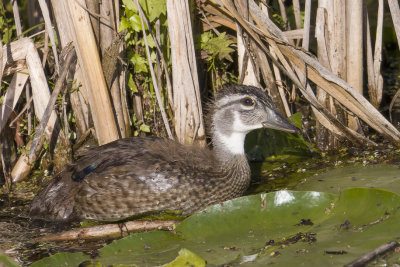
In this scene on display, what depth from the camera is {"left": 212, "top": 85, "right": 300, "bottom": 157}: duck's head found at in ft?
21.4

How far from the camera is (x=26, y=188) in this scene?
7.20m

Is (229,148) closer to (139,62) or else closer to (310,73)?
(310,73)

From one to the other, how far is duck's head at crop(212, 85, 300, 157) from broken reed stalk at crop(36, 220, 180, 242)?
1.27 m

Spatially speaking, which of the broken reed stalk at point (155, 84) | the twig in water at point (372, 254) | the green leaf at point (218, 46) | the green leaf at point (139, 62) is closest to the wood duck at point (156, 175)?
the broken reed stalk at point (155, 84)

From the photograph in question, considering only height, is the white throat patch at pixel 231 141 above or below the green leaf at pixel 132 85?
below

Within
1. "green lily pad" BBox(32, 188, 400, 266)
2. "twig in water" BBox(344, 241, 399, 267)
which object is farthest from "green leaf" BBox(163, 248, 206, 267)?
"twig in water" BBox(344, 241, 399, 267)

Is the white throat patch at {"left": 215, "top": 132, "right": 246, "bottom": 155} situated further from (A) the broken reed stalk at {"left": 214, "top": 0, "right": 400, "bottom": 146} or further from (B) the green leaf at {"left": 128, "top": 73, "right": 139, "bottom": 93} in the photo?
(B) the green leaf at {"left": 128, "top": 73, "right": 139, "bottom": 93}

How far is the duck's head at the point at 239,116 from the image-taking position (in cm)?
654

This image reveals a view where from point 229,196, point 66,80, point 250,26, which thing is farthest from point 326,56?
point 66,80

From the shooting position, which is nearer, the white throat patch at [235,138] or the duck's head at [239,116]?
the duck's head at [239,116]

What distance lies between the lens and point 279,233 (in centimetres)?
507

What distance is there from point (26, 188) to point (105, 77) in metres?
1.51

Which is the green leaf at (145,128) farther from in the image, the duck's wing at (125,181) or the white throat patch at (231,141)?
the white throat patch at (231,141)

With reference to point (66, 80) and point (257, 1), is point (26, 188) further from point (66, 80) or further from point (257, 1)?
point (257, 1)
